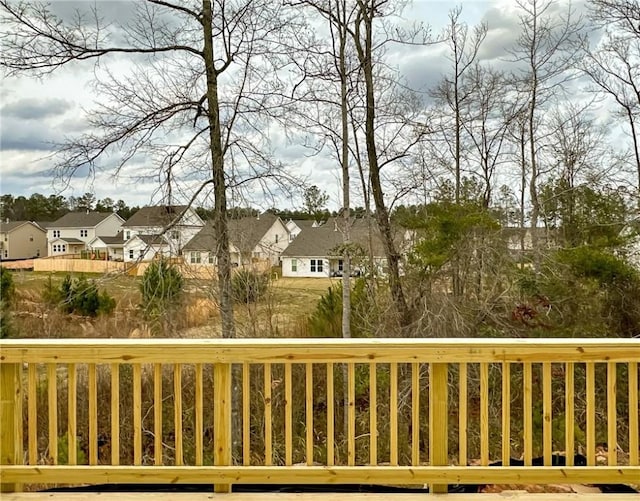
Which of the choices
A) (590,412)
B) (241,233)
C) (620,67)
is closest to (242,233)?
(241,233)

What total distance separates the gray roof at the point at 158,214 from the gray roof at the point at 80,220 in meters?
0.29

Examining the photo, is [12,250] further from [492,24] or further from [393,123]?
[492,24]

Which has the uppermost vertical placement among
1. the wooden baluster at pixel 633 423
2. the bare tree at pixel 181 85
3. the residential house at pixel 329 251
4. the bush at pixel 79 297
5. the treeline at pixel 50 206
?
the bare tree at pixel 181 85

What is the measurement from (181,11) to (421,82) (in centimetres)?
288

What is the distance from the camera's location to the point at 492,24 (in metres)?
6.15

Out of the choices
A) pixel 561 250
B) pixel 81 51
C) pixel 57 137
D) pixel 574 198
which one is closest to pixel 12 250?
pixel 57 137

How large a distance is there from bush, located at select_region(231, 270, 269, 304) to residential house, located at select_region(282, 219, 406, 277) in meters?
0.28

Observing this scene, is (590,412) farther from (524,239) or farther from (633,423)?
(524,239)

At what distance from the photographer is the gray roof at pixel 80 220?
4749 mm

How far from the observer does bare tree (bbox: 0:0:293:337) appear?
4.61 metres

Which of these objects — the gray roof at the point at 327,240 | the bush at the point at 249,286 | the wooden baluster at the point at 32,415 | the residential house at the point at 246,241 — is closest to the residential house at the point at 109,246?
the residential house at the point at 246,241

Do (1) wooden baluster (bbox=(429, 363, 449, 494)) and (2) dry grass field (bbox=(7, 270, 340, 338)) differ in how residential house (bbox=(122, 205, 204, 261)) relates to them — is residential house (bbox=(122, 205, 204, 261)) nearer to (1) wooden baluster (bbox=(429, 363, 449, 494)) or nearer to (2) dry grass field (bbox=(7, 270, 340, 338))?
(2) dry grass field (bbox=(7, 270, 340, 338))

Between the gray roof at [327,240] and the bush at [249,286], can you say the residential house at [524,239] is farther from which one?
the bush at [249,286]

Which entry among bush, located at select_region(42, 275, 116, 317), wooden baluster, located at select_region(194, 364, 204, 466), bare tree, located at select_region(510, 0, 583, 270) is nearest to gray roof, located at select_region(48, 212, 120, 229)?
bush, located at select_region(42, 275, 116, 317)
